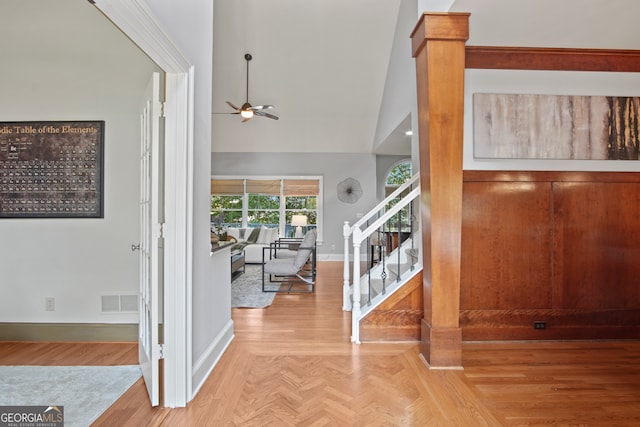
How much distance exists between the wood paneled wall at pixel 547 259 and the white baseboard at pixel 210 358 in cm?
217

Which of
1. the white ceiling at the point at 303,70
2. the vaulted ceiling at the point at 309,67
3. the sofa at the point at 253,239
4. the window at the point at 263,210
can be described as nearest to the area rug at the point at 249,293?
the sofa at the point at 253,239

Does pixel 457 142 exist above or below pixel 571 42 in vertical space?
below

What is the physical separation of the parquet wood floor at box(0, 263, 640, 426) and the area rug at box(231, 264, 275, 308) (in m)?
1.02

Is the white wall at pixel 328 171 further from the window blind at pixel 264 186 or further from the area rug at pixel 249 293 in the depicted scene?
the area rug at pixel 249 293

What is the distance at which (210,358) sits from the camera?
235cm

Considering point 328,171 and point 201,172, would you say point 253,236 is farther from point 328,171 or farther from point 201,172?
point 201,172

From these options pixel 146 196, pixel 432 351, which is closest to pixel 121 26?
pixel 146 196

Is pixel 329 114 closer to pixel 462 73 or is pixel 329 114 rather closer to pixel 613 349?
pixel 462 73

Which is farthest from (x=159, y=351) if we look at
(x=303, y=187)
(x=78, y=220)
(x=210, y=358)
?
(x=303, y=187)

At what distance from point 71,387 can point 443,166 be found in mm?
3077

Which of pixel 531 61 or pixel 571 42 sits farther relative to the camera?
pixel 531 61

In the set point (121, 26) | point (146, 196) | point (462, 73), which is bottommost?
point (146, 196)

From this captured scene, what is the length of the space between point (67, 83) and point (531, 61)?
13.9 ft

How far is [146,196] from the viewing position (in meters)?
2.14
